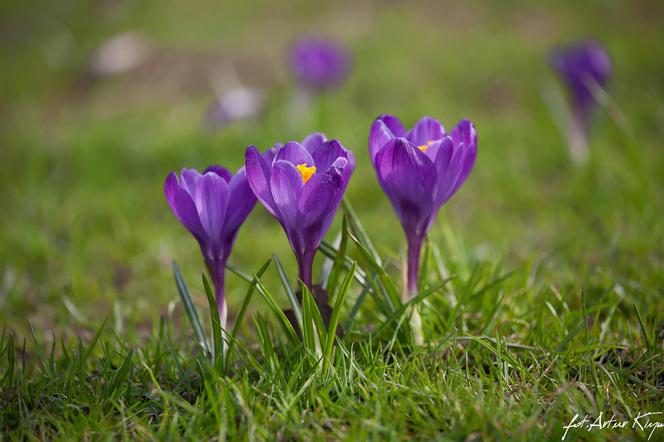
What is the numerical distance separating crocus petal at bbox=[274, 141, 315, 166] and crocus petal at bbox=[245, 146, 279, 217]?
4cm

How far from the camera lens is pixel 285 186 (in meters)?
1.28

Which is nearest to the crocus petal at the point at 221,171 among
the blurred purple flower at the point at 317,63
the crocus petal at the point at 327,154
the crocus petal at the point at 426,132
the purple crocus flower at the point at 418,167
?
the crocus petal at the point at 327,154

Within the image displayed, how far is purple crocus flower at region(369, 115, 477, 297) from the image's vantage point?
1.37 meters

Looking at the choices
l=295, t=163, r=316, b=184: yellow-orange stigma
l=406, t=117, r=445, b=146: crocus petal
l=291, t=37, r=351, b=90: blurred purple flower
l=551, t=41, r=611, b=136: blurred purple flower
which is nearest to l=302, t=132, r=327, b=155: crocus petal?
l=295, t=163, r=316, b=184: yellow-orange stigma

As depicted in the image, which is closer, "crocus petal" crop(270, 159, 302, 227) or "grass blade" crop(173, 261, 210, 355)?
"crocus petal" crop(270, 159, 302, 227)

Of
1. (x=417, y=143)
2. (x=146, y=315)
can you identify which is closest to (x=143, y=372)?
(x=146, y=315)

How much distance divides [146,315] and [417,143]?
1.23 m

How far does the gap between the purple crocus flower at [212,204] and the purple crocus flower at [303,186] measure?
86 millimetres

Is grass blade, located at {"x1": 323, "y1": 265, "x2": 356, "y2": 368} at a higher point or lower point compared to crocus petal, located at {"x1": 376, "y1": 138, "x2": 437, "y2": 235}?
lower

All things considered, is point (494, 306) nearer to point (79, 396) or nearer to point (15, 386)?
point (79, 396)

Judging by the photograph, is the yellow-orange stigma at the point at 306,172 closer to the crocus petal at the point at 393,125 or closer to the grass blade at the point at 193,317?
the crocus petal at the point at 393,125

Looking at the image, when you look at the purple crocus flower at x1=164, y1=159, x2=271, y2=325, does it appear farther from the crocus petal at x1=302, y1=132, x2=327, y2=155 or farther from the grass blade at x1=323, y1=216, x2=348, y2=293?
the grass blade at x1=323, y1=216, x2=348, y2=293

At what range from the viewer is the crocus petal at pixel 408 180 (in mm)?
1360

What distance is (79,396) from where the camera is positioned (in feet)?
4.65
